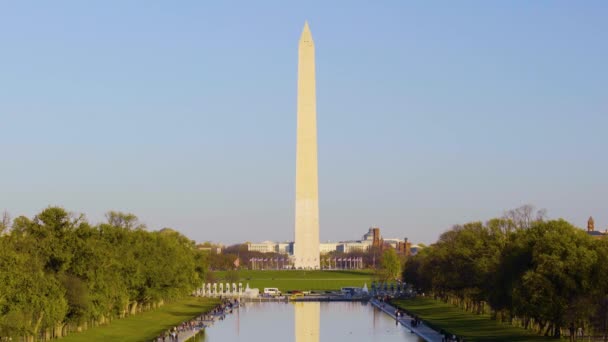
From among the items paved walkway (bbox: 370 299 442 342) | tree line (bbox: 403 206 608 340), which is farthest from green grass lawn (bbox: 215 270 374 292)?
tree line (bbox: 403 206 608 340)

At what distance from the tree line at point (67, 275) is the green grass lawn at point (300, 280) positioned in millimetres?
41234

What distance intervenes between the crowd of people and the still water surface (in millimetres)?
760

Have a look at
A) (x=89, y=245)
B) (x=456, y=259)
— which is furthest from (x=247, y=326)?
(x=456, y=259)

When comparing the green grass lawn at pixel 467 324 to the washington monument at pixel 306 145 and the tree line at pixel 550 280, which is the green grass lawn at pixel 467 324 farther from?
the washington monument at pixel 306 145

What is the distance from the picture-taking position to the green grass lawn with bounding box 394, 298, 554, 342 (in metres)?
54.2

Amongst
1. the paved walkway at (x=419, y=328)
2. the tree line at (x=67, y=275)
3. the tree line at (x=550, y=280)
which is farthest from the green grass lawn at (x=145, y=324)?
the tree line at (x=550, y=280)

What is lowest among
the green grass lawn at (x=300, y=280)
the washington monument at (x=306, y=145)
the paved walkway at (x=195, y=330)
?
the paved walkway at (x=195, y=330)

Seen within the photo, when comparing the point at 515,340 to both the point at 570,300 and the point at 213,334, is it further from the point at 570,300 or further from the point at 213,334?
the point at 213,334

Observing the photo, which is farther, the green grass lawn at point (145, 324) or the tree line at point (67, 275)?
the green grass lawn at point (145, 324)

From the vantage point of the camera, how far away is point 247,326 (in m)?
65.5

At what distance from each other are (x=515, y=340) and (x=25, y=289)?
22.5 m

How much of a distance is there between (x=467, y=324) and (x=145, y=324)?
19.1 metres

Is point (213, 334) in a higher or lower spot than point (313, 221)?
lower

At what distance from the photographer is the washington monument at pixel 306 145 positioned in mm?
129625
